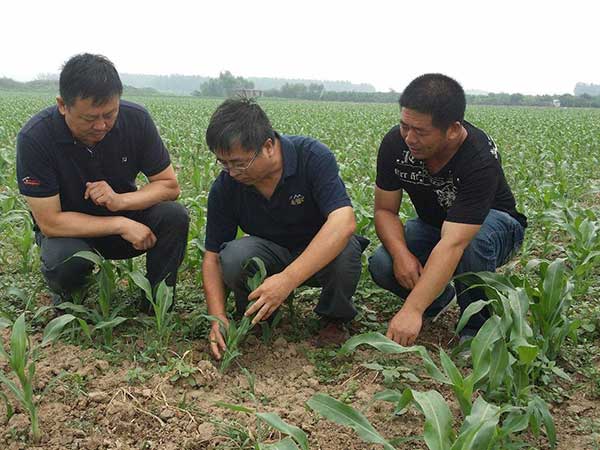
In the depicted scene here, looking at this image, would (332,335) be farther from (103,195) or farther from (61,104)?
(61,104)

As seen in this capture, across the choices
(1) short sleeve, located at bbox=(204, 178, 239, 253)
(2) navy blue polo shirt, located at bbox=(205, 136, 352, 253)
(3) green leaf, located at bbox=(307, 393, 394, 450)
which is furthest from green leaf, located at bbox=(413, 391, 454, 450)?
(1) short sleeve, located at bbox=(204, 178, 239, 253)

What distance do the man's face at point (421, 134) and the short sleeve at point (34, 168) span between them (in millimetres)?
1644

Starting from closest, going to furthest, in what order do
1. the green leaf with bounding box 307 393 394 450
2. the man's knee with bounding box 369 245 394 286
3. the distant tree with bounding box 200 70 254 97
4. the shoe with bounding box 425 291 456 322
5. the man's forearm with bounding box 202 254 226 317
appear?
1. the green leaf with bounding box 307 393 394 450
2. the man's forearm with bounding box 202 254 226 317
3. the man's knee with bounding box 369 245 394 286
4. the shoe with bounding box 425 291 456 322
5. the distant tree with bounding box 200 70 254 97

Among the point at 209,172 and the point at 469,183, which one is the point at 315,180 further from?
the point at 209,172

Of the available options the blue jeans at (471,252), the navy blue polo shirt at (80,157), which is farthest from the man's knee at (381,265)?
the navy blue polo shirt at (80,157)

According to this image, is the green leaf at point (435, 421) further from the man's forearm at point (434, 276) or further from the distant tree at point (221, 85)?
the distant tree at point (221, 85)

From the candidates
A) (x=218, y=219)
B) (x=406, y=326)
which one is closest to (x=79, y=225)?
(x=218, y=219)

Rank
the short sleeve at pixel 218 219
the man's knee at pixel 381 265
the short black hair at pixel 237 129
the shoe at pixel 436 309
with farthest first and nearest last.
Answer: the shoe at pixel 436 309 < the man's knee at pixel 381 265 < the short sleeve at pixel 218 219 < the short black hair at pixel 237 129

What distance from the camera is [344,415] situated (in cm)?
184

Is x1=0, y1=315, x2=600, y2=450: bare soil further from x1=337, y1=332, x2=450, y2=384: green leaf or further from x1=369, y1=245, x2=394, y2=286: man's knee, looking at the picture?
x1=369, y1=245, x2=394, y2=286: man's knee

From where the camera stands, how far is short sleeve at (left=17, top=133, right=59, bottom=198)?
2836 millimetres

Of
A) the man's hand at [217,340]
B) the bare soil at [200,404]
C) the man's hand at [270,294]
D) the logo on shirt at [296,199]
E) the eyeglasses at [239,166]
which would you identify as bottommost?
the bare soil at [200,404]

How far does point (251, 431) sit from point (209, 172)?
5032mm

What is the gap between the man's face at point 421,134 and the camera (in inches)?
103
